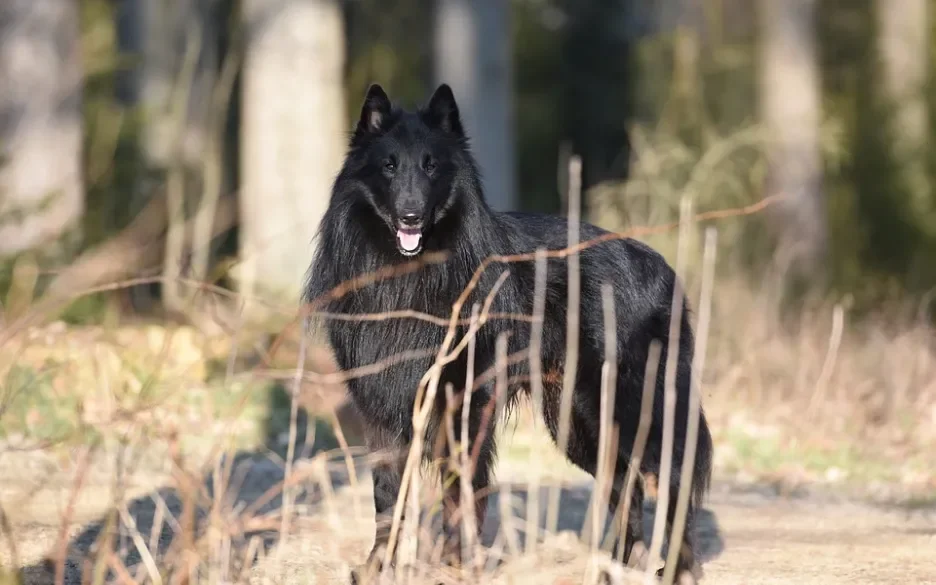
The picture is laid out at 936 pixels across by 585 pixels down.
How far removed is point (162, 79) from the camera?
19.3 m

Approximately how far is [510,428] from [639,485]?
3.66 m

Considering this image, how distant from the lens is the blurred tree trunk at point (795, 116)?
1752cm

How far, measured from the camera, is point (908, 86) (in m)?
20.3

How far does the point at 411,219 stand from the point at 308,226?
6.77 m

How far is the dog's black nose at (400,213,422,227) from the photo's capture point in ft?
17.7

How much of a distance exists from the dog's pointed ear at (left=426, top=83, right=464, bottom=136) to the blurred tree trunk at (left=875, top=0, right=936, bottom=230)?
47.4 ft

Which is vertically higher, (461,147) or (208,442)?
(461,147)

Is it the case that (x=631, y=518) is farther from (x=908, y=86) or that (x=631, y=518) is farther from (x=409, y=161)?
(x=908, y=86)

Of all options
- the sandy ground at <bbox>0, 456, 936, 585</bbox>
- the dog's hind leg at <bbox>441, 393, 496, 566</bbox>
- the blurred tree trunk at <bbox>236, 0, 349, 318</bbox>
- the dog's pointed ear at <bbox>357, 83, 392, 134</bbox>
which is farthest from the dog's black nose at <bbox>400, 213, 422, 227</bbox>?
the blurred tree trunk at <bbox>236, 0, 349, 318</bbox>

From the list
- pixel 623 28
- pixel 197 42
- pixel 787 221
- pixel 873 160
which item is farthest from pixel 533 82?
pixel 197 42

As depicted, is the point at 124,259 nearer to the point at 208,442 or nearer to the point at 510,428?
the point at 208,442

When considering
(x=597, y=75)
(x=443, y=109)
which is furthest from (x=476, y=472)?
A: (x=597, y=75)

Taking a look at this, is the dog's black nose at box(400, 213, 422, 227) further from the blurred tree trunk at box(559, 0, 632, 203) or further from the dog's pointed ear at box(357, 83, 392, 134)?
the blurred tree trunk at box(559, 0, 632, 203)

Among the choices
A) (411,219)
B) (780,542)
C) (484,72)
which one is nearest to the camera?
(411,219)
